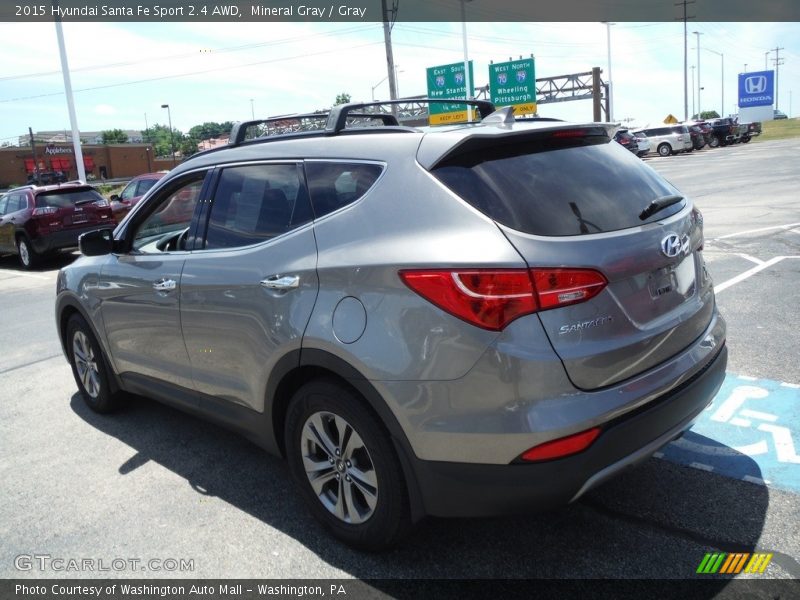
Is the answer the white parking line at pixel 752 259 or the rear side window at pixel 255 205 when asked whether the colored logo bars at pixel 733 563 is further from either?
the white parking line at pixel 752 259

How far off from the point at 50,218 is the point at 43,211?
241 mm

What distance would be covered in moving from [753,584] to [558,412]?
108 cm

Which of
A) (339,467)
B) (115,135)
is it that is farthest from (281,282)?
(115,135)

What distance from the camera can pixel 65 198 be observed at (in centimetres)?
1480

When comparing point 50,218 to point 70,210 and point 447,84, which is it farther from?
point 447,84

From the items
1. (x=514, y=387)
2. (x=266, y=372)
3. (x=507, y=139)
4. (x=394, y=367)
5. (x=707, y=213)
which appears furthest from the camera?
(x=707, y=213)

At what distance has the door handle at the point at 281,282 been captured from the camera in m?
3.03

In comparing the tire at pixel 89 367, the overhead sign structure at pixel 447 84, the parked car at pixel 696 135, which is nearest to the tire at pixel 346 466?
the tire at pixel 89 367

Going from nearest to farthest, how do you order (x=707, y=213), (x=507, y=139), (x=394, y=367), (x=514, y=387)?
(x=514, y=387) < (x=394, y=367) < (x=507, y=139) < (x=707, y=213)

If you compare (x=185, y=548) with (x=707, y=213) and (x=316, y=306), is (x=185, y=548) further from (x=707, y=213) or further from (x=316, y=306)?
(x=707, y=213)

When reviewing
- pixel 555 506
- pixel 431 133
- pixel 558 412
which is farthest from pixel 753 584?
pixel 431 133

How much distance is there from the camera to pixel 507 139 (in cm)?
279

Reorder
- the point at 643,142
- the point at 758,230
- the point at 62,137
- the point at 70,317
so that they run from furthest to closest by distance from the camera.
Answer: the point at 62,137 → the point at 643,142 → the point at 758,230 → the point at 70,317

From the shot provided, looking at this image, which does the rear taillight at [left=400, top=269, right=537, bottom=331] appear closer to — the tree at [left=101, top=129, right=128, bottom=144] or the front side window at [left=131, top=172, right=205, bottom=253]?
the front side window at [left=131, top=172, right=205, bottom=253]
